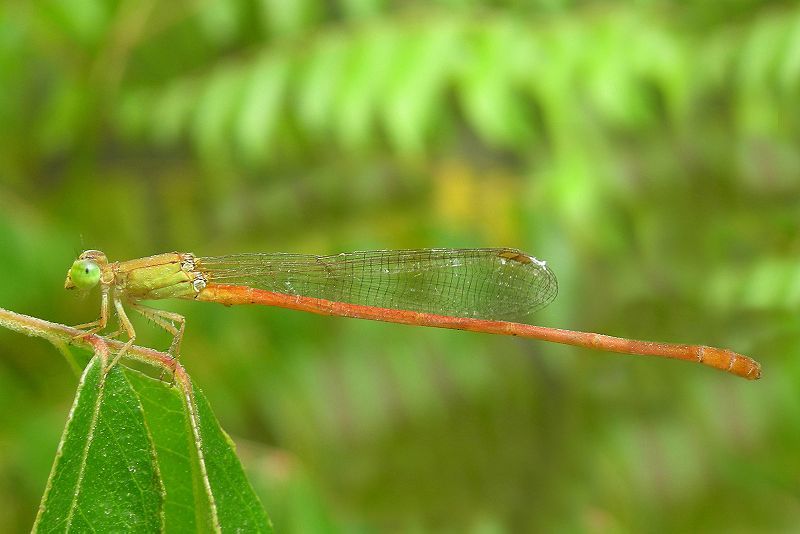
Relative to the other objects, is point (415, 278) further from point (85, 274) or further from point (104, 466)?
point (104, 466)

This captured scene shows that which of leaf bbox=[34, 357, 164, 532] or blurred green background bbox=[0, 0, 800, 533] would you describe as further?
blurred green background bbox=[0, 0, 800, 533]

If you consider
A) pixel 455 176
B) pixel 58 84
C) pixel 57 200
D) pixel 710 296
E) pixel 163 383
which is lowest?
pixel 163 383

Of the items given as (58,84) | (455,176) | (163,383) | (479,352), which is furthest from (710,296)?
(58,84)

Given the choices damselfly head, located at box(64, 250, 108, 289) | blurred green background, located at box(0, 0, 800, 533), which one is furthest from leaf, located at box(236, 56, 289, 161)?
damselfly head, located at box(64, 250, 108, 289)

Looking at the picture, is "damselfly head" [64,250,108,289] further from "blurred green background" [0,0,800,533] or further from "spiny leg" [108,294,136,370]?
"blurred green background" [0,0,800,533]

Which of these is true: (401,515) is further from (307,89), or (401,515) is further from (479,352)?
(307,89)
